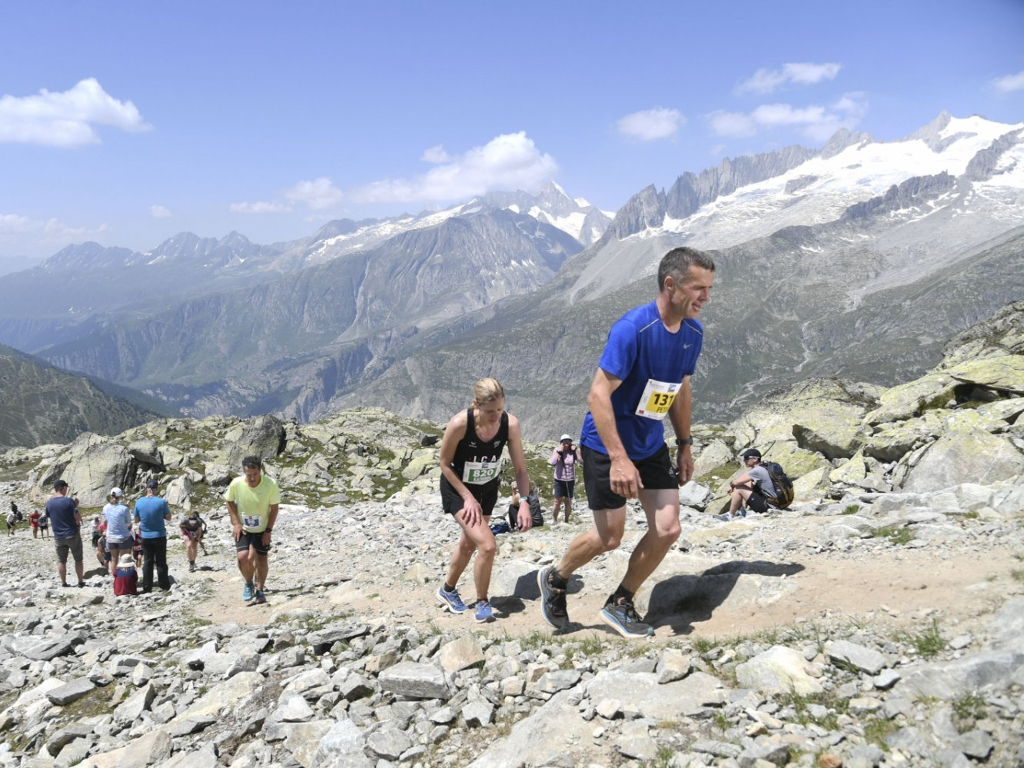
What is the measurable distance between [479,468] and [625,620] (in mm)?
2724

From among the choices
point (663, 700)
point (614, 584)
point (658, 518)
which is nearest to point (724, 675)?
point (663, 700)

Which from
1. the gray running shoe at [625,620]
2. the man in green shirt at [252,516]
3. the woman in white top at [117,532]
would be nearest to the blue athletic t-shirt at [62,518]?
the woman in white top at [117,532]

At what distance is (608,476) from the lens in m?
6.83

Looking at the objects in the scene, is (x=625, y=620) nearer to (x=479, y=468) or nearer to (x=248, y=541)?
(x=479, y=468)

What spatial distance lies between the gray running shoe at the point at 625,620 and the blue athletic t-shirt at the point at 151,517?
524 inches

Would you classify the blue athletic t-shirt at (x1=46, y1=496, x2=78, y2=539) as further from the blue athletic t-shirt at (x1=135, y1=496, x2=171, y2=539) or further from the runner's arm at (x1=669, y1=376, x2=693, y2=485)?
the runner's arm at (x1=669, y1=376, x2=693, y2=485)

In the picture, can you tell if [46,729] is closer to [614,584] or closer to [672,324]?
[614,584]

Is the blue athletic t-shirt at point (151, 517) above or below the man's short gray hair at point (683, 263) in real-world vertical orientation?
below

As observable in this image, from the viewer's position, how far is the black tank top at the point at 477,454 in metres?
8.38

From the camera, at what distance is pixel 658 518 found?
7055 mm

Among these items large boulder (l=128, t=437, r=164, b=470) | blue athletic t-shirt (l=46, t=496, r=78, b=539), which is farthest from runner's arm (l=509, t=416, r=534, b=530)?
large boulder (l=128, t=437, r=164, b=470)

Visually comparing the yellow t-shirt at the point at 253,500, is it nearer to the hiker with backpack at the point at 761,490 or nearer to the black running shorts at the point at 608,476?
the black running shorts at the point at 608,476

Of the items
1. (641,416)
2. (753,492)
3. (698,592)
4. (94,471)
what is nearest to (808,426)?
(753,492)

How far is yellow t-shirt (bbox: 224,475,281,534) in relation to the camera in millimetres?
12516
